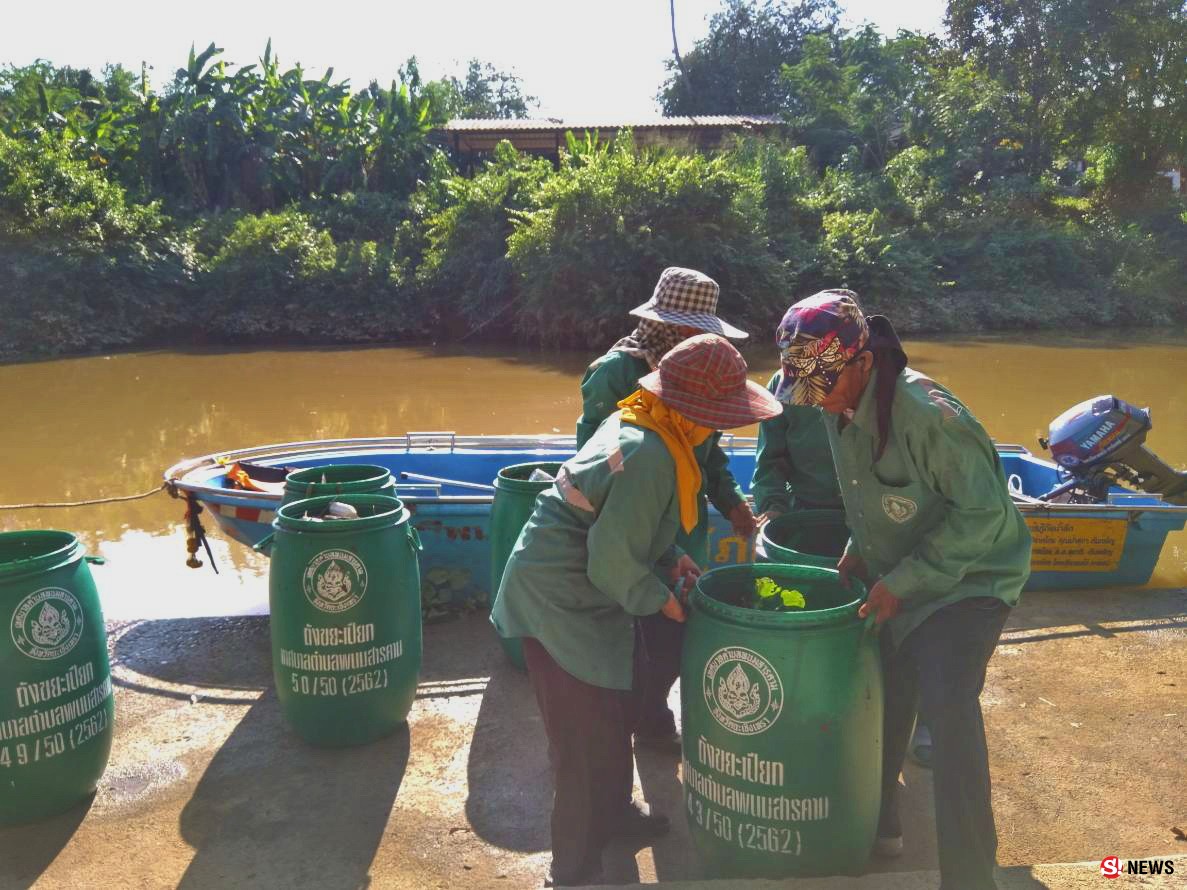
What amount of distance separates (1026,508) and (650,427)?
3.67 metres

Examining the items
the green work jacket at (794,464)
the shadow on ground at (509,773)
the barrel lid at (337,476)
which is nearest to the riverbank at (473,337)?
the barrel lid at (337,476)

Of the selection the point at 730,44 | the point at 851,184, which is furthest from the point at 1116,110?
the point at 730,44

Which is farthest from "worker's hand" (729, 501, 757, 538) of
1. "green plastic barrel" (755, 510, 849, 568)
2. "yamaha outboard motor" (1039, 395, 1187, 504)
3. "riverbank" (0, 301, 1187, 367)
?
"riverbank" (0, 301, 1187, 367)

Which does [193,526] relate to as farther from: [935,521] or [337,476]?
[935,521]

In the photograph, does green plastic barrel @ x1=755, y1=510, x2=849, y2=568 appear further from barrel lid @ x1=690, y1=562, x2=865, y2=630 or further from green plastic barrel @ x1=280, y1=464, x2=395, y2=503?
green plastic barrel @ x1=280, y1=464, x2=395, y2=503

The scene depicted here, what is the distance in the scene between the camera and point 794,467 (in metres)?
4.04

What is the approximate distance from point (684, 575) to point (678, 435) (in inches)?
19.7

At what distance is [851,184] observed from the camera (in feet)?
82.5

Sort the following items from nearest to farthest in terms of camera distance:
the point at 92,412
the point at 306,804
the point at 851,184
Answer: the point at 306,804, the point at 92,412, the point at 851,184

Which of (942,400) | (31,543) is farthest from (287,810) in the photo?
(942,400)

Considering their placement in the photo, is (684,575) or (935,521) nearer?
(935,521)

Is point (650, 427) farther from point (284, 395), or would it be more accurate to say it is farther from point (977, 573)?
A: point (284, 395)

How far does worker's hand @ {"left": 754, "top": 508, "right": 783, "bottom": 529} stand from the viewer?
3.74 meters

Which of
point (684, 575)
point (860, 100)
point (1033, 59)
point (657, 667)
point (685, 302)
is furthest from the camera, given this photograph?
point (860, 100)
